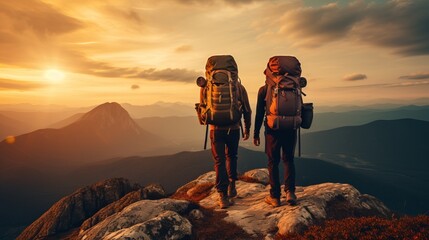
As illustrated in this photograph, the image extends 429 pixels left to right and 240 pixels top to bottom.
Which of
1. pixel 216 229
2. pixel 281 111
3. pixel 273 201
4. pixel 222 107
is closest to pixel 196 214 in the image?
pixel 216 229

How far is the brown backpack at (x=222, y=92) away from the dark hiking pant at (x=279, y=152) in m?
1.50

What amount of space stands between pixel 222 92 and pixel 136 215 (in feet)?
18.2

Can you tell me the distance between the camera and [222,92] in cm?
1031

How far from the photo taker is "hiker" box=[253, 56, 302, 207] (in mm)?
9570

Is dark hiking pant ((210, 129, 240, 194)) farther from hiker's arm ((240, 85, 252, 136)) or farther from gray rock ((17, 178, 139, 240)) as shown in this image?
gray rock ((17, 178, 139, 240))

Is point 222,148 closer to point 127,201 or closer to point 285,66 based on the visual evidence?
point 285,66

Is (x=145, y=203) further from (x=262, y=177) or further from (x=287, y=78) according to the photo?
(x=262, y=177)

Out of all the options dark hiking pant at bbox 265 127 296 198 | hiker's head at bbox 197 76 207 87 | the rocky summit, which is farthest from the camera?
hiker's head at bbox 197 76 207 87

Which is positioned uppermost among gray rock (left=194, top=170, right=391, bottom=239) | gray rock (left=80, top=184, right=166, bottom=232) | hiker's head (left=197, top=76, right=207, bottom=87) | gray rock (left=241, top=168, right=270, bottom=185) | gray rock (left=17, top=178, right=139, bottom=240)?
hiker's head (left=197, top=76, right=207, bottom=87)

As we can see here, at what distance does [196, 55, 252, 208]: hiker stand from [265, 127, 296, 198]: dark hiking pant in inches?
52.0

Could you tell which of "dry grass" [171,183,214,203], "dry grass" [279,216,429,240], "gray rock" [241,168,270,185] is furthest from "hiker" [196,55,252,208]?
"gray rock" [241,168,270,185]

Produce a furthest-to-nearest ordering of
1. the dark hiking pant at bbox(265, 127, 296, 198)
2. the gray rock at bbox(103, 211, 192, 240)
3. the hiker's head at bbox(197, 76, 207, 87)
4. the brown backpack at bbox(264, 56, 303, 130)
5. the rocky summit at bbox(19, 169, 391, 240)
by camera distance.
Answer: the hiker's head at bbox(197, 76, 207, 87) → the dark hiking pant at bbox(265, 127, 296, 198) → the brown backpack at bbox(264, 56, 303, 130) → the rocky summit at bbox(19, 169, 391, 240) → the gray rock at bbox(103, 211, 192, 240)

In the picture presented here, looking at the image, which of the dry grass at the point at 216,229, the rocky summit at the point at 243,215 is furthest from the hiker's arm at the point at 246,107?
the dry grass at the point at 216,229

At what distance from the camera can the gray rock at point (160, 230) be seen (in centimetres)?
796
